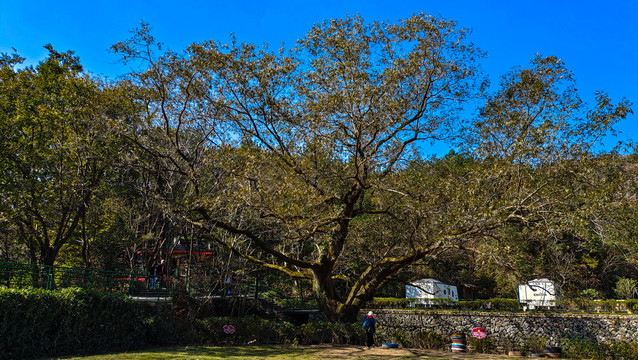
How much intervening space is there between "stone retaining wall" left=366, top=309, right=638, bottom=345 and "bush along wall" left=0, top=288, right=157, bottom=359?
37.2ft

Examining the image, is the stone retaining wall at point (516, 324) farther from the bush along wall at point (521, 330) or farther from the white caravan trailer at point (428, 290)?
the white caravan trailer at point (428, 290)

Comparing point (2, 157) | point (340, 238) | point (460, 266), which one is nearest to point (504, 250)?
point (340, 238)

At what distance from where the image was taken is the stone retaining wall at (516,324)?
17.6 meters

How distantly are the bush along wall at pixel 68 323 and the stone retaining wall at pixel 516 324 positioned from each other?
37.2 ft

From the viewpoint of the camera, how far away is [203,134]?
690 inches

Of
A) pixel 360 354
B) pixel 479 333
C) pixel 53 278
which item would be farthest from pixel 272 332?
pixel 479 333

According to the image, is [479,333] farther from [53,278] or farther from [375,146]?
[53,278]

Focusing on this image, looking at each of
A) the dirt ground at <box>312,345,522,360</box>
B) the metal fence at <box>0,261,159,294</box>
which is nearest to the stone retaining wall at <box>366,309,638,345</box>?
the dirt ground at <box>312,345,522,360</box>

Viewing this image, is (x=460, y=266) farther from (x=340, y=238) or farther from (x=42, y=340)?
(x=42, y=340)

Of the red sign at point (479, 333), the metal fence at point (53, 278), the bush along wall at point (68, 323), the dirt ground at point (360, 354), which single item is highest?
the metal fence at point (53, 278)

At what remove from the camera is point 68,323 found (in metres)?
13.3

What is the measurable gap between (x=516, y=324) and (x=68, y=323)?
58.2ft

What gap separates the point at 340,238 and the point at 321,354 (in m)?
4.34

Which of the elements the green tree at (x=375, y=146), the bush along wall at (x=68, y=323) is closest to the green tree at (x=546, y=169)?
the green tree at (x=375, y=146)
